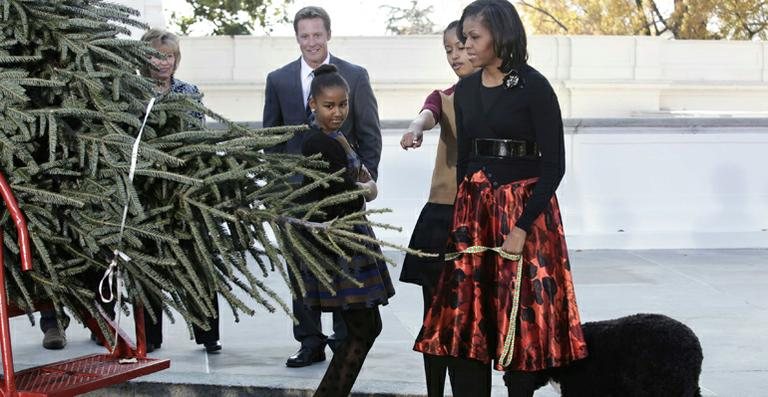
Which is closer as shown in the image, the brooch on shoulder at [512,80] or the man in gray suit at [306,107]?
the brooch on shoulder at [512,80]

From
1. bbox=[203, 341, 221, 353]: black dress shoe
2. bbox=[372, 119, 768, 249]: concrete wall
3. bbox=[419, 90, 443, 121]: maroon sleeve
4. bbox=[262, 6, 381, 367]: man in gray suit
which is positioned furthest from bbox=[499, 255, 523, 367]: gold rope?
bbox=[372, 119, 768, 249]: concrete wall

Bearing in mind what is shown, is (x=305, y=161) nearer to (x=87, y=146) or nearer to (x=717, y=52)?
(x=87, y=146)

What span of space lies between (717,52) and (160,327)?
27832mm

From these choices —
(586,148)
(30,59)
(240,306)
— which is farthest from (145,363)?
(586,148)

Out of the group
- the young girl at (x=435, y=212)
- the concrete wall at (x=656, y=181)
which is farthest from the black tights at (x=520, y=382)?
the concrete wall at (x=656, y=181)

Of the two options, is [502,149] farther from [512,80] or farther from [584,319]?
[584,319]

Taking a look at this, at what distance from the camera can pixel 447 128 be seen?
5.36 meters

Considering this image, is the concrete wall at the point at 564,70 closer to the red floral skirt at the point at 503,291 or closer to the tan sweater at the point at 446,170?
the tan sweater at the point at 446,170

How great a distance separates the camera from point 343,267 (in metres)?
4.95

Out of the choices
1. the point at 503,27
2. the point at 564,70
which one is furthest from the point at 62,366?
the point at 564,70

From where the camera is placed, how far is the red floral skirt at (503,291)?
4.55 metres

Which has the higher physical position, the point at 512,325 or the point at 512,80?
the point at 512,80

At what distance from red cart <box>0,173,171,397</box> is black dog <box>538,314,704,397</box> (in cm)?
156

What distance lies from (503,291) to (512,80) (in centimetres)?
76
